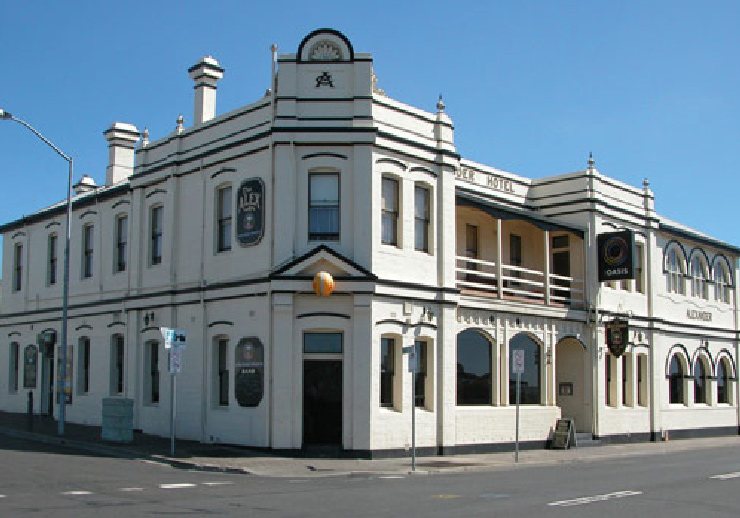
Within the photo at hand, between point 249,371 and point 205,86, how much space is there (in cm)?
982

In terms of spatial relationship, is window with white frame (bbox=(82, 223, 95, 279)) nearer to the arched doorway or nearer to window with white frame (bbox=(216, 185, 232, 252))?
window with white frame (bbox=(216, 185, 232, 252))

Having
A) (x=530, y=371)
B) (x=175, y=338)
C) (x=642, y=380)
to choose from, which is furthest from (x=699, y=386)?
(x=175, y=338)

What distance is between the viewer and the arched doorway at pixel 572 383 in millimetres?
29641

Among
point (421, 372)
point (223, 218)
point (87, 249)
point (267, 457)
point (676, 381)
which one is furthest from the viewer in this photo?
point (676, 381)

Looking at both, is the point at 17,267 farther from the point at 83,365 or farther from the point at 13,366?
the point at 83,365

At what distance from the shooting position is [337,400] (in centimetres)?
2180

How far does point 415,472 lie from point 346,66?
10.5 metres

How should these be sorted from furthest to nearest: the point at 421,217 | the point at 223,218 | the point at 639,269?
the point at 639,269, the point at 223,218, the point at 421,217

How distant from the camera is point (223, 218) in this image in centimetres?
2462

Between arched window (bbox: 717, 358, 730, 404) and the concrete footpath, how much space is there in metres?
11.2

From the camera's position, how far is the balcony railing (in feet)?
88.3

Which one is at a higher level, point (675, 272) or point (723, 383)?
point (675, 272)

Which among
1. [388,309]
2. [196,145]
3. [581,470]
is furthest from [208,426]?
[581,470]

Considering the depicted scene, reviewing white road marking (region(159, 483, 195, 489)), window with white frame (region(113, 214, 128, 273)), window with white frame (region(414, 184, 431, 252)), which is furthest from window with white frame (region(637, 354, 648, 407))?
white road marking (region(159, 483, 195, 489))
